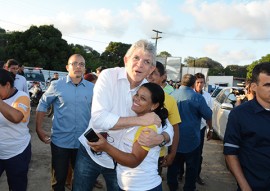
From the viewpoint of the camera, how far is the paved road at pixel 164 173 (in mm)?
5028

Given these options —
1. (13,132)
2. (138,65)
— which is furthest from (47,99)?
(138,65)

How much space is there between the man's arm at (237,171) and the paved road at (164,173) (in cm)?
294

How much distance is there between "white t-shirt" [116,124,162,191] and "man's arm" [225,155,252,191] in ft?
2.26

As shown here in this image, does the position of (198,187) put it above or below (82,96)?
below

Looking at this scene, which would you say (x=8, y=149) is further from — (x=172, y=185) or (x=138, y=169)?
(x=172, y=185)

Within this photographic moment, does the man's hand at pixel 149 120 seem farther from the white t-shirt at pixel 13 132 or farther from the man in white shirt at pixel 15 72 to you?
the man in white shirt at pixel 15 72

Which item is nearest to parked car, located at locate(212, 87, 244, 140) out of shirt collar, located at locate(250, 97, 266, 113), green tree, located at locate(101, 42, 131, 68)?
shirt collar, located at locate(250, 97, 266, 113)

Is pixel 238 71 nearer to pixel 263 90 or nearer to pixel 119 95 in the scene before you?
pixel 263 90

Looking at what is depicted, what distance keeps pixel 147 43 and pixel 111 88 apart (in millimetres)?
480

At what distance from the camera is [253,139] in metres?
2.47

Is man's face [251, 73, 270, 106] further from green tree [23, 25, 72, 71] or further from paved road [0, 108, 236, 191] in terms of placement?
green tree [23, 25, 72, 71]

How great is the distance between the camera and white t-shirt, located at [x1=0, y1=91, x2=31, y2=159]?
3.20 meters

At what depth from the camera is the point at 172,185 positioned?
15.8ft

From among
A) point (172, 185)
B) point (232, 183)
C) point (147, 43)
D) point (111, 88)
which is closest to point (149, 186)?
point (111, 88)
